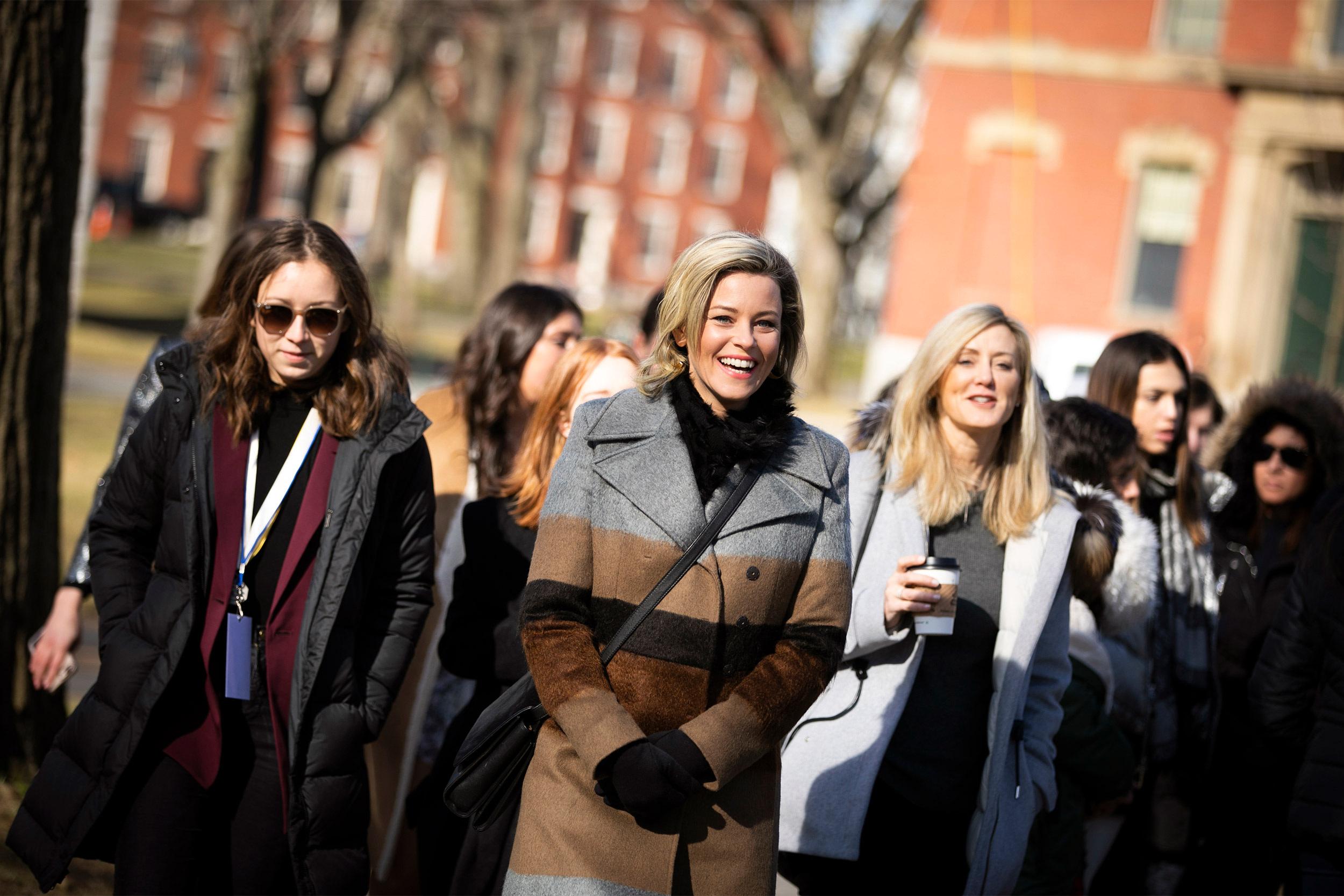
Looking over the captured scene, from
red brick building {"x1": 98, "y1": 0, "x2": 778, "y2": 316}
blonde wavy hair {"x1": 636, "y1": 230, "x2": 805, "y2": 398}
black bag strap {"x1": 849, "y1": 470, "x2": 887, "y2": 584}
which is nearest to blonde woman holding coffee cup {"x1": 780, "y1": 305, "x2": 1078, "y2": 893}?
black bag strap {"x1": 849, "y1": 470, "x2": 887, "y2": 584}

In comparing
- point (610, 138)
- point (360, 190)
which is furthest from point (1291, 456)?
point (610, 138)

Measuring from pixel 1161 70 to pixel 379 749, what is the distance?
20.1 metres

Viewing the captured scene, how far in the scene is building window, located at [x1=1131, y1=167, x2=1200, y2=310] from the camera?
21.1m

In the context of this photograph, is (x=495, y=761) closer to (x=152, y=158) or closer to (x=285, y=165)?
(x=285, y=165)

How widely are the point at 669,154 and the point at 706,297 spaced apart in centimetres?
5578

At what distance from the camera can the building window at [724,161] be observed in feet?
188

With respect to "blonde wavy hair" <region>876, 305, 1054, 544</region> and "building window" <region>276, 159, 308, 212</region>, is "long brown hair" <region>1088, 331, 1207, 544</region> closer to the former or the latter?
"blonde wavy hair" <region>876, 305, 1054, 544</region>

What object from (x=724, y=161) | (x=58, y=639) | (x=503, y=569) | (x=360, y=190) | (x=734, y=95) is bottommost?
(x=58, y=639)

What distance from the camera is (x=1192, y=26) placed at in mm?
20719

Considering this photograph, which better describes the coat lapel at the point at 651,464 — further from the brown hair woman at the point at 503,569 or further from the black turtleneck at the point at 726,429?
the brown hair woman at the point at 503,569

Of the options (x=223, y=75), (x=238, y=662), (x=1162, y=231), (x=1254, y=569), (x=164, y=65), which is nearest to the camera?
A: (x=238, y=662)

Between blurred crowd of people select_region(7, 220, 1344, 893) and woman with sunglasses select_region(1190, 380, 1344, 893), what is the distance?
0.60 metres

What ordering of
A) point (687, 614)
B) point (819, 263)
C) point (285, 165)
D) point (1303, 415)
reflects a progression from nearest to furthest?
point (687, 614) → point (1303, 415) → point (819, 263) → point (285, 165)

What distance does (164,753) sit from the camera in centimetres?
326
